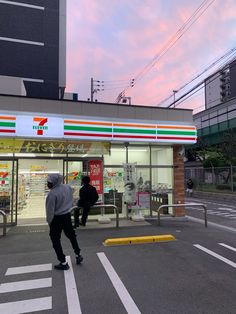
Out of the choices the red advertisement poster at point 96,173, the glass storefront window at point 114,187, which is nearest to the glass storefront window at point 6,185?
the red advertisement poster at point 96,173

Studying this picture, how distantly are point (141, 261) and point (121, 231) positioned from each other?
3.10m

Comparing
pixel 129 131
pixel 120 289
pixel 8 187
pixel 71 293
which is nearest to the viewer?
pixel 71 293

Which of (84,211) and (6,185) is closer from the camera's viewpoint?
(84,211)

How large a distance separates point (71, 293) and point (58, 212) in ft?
4.88

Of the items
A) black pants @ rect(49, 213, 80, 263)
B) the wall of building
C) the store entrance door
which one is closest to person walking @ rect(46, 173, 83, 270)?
black pants @ rect(49, 213, 80, 263)

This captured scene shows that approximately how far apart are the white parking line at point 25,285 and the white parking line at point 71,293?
32 centimetres

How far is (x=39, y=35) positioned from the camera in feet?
104

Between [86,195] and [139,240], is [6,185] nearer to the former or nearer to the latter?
[86,195]

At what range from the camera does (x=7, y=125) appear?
31.9 feet

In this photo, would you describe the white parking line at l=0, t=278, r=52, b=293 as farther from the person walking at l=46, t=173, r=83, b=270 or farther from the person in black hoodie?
the person in black hoodie

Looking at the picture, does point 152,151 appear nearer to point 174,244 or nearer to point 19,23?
point 174,244

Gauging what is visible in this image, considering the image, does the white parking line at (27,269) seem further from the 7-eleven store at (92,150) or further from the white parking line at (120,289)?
the 7-eleven store at (92,150)

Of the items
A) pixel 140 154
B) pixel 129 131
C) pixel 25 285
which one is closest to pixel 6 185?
pixel 129 131

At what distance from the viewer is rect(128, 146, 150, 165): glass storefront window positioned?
12.0m
